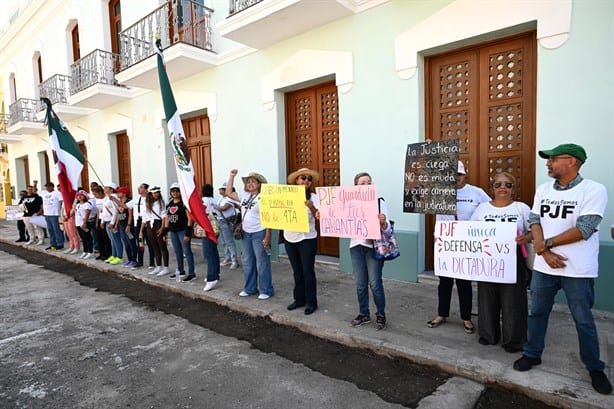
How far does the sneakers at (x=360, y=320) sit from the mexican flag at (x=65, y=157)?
6.90 metres

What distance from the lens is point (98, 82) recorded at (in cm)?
1019

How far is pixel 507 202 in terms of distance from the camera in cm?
341

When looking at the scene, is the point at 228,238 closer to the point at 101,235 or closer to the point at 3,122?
the point at 101,235

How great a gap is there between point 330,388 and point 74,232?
8927mm

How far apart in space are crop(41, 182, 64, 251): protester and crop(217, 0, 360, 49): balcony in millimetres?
7377

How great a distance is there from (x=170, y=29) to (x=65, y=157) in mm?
3740

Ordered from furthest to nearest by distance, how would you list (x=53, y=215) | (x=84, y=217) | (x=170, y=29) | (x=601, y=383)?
(x=53, y=215)
(x=170, y=29)
(x=84, y=217)
(x=601, y=383)

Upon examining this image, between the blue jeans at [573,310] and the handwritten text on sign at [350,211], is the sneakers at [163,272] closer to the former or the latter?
the handwritten text on sign at [350,211]

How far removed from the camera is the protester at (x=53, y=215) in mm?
10422

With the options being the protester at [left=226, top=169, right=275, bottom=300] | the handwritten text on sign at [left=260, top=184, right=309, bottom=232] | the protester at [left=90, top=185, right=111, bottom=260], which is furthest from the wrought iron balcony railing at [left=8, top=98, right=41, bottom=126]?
the handwritten text on sign at [left=260, top=184, right=309, bottom=232]

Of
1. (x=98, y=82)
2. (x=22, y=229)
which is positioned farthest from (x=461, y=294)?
(x=22, y=229)

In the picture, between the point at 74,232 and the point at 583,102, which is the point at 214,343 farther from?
the point at 74,232

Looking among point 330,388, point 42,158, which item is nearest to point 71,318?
point 330,388

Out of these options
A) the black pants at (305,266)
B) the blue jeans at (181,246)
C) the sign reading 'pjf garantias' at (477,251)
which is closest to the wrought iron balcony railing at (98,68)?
the blue jeans at (181,246)
